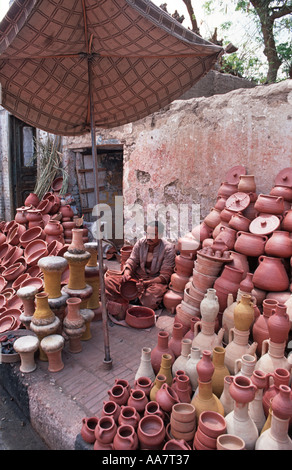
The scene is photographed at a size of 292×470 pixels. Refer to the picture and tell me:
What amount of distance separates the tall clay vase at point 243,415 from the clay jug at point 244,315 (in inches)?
25.6

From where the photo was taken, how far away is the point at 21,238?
17.5 ft

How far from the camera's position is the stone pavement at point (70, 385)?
2.26 m

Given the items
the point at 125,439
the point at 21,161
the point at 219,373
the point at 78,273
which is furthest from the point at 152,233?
the point at 21,161

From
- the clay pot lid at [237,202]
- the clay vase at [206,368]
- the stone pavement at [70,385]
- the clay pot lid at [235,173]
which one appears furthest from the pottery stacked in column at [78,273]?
the clay pot lid at [235,173]

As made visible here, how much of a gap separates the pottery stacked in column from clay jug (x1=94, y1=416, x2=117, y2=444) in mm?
1324

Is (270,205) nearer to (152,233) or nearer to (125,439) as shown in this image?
(152,233)

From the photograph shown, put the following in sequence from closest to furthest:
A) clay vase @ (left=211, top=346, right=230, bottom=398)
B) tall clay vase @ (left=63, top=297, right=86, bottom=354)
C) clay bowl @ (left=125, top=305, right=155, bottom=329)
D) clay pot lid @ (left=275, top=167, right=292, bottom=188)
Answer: clay vase @ (left=211, top=346, right=230, bottom=398)
tall clay vase @ (left=63, top=297, right=86, bottom=354)
clay pot lid @ (left=275, top=167, right=292, bottom=188)
clay bowl @ (left=125, top=305, right=155, bottom=329)

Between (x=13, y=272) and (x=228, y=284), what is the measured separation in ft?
10.4

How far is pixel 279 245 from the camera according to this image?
309cm

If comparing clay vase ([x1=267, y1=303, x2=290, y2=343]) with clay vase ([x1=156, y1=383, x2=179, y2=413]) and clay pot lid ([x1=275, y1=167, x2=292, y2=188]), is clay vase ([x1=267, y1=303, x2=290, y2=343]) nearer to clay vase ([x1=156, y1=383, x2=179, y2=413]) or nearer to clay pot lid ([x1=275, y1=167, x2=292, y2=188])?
clay vase ([x1=156, y1=383, x2=179, y2=413])

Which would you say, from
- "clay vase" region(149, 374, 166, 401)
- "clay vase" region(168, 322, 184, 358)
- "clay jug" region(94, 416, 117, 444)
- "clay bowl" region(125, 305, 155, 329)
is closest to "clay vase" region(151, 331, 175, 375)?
"clay vase" region(168, 322, 184, 358)

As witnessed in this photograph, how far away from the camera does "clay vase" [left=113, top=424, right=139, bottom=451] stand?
175 cm
